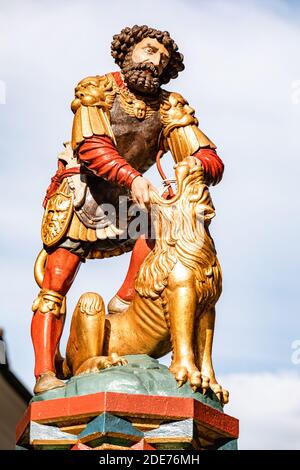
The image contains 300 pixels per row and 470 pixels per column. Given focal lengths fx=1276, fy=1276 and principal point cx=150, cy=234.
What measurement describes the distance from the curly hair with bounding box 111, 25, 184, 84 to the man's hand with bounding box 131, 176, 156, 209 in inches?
33.9

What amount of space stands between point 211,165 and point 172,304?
91cm

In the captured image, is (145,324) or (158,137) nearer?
(145,324)

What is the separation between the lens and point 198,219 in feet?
22.2

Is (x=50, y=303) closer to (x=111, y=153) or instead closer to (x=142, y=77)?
(x=111, y=153)

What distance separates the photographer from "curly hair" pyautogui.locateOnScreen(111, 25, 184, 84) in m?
7.19

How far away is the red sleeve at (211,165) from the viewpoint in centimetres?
707

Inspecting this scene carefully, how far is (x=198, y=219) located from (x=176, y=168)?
1.05 ft

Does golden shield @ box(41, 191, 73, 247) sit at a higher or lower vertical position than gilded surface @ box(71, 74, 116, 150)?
lower

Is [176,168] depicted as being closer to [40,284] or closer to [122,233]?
[122,233]

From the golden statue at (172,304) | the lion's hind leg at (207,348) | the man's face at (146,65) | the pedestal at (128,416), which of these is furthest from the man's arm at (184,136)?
the pedestal at (128,416)

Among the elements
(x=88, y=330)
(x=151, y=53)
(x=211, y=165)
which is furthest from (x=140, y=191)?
(x=151, y=53)

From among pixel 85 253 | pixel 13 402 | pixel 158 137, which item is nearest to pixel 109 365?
pixel 85 253

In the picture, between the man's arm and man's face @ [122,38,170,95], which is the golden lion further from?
man's face @ [122,38,170,95]

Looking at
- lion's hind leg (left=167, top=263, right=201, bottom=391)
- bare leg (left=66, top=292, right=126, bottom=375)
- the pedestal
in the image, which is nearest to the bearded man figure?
bare leg (left=66, top=292, right=126, bottom=375)
